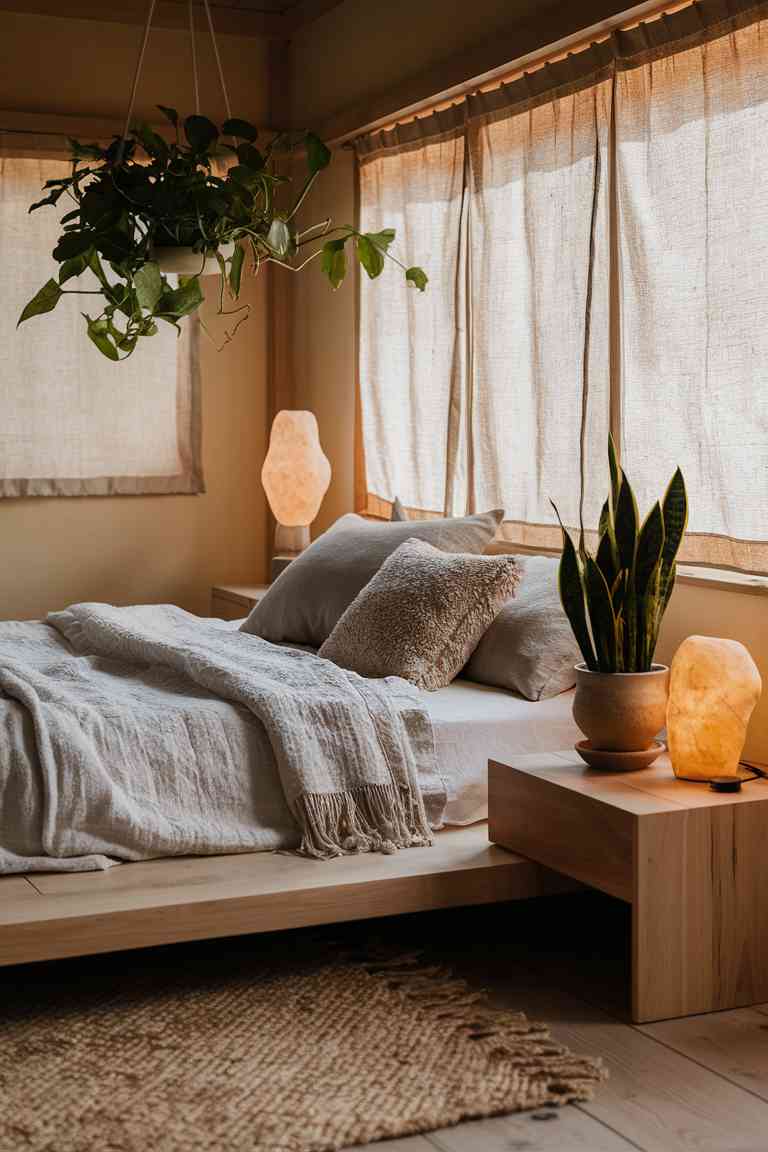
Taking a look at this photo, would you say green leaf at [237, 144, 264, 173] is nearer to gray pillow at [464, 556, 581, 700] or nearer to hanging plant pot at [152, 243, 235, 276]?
hanging plant pot at [152, 243, 235, 276]

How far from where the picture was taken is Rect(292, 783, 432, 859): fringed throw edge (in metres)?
2.81

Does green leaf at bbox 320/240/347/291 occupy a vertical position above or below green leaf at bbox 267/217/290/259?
below

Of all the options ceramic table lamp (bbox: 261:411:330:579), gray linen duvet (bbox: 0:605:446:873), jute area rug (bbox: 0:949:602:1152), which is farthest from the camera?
ceramic table lamp (bbox: 261:411:330:579)

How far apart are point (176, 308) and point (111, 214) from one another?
0.26 meters

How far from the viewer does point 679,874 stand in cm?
253

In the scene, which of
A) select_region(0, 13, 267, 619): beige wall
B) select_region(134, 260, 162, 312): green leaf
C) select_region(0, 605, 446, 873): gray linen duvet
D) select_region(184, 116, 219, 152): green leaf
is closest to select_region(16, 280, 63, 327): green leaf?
select_region(134, 260, 162, 312): green leaf

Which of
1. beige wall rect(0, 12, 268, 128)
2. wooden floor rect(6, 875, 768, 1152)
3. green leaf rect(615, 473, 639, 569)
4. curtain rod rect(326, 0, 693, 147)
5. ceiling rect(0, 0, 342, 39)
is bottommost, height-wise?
wooden floor rect(6, 875, 768, 1152)

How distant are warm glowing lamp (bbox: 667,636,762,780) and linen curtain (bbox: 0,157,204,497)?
3043 millimetres

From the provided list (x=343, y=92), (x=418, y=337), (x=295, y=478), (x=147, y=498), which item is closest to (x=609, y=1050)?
(x=418, y=337)

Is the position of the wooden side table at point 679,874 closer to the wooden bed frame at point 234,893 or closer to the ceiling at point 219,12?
the wooden bed frame at point 234,893

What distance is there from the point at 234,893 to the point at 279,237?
4.71 feet

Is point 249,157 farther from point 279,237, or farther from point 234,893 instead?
point 234,893

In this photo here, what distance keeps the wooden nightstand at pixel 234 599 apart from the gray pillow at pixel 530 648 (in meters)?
1.60

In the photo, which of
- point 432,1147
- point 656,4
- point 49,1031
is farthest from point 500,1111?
point 656,4
